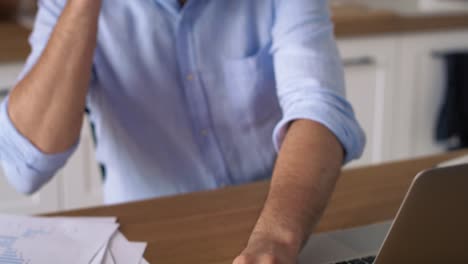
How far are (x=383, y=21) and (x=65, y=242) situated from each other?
62.3 inches

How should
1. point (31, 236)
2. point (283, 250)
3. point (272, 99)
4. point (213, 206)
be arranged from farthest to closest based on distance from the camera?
1. point (272, 99)
2. point (213, 206)
3. point (31, 236)
4. point (283, 250)

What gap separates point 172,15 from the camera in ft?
3.77

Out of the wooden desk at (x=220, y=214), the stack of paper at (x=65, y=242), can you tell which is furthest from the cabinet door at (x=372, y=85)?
the stack of paper at (x=65, y=242)

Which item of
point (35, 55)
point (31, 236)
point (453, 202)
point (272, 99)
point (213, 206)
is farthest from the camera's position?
point (272, 99)

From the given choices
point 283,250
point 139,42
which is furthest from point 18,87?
point 283,250

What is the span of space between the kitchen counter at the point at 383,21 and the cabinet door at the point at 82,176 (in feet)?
1.08

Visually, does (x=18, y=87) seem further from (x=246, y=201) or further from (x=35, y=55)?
(x=246, y=201)

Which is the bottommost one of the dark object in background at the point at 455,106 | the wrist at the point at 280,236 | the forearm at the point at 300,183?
the dark object in background at the point at 455,106

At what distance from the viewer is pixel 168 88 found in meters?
1.17

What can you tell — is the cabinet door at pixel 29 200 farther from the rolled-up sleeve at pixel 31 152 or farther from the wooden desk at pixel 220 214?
the wooden desk at pixel 220 214

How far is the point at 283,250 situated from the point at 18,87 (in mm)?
496

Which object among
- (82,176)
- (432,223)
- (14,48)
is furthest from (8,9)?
(432,223)

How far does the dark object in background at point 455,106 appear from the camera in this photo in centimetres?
241

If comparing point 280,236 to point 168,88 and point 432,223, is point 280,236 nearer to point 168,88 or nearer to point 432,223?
point 432,223
